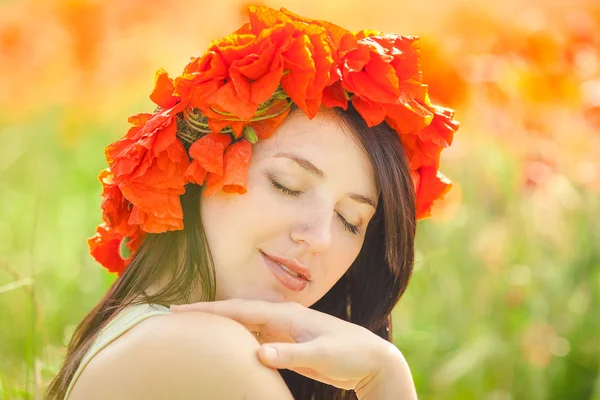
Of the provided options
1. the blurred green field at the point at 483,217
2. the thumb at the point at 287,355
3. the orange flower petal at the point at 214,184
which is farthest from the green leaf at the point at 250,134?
the blurred green field at the point at 483,217

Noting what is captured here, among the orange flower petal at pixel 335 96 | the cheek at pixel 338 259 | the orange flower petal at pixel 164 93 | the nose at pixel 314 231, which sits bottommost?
the cheek at pixel 338 259

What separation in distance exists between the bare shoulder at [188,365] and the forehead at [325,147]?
1.36 ft

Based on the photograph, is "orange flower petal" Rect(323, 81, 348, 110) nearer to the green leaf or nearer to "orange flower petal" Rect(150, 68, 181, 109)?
the green leaf

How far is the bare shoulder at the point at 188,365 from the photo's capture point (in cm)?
169

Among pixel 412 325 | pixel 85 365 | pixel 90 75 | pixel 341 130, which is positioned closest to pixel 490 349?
pixel 412 325

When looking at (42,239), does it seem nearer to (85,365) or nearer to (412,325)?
→ (412,325)

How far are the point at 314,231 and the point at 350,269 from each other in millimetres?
528

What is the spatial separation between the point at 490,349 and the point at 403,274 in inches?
48.7

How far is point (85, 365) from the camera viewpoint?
72.7 inches

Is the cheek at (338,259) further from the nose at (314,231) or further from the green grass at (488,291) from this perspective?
the green grass at (488,291)

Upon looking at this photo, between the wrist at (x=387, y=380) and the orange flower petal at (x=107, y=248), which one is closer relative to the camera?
the wrist at (x=387, y=380)

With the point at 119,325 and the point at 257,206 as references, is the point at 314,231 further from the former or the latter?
the point at 119,325

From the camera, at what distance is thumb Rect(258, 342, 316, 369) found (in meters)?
1.68

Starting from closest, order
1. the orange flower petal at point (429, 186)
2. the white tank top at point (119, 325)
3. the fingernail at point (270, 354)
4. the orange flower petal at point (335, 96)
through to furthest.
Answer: the fingernail at point (270, 354), the white tank top at point (119, 325), the orange flower petal at point (335, 96), the orange flower petal at point (429, 186)
